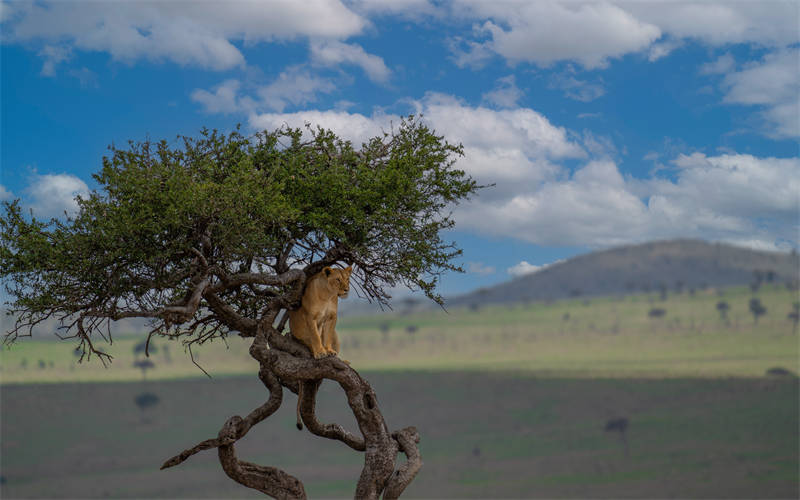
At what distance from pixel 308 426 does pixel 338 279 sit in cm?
285

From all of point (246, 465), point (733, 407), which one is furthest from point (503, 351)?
point (246, 465)

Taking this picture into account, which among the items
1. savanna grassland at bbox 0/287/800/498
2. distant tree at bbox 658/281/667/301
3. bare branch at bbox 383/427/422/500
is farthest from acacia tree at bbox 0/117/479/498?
distant tree at bbox 658/281/667/301

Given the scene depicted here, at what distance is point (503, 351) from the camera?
348 ft

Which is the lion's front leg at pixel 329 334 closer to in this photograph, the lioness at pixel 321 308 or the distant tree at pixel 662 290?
the lioness at pixel 321 308

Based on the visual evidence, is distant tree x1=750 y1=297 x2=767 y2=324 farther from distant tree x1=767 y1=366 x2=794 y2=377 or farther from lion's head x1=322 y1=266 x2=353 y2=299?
lion's head x1=322 y1=266 x2=353 y2=299

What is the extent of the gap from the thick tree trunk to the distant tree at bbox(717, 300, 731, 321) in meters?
99.3

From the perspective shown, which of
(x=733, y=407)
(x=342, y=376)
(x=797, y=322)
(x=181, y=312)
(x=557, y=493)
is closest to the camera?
(x=181, y=312)

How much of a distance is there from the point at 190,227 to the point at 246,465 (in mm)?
4406

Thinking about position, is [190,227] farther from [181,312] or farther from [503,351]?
[503,351]

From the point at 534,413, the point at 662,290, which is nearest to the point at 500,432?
the point at 534,413

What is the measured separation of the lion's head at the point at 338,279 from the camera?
13.0 metres

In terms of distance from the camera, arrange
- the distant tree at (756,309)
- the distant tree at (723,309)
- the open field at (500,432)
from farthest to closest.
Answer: the distant tree at (723,309), the distant tree at (756,309), the open field at (500,432)

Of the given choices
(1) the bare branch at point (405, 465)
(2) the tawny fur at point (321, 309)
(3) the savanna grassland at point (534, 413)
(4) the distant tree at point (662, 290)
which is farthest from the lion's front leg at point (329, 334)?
(4) the distant tree at point (662, 290)

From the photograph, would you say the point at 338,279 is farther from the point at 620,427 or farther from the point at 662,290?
the point at 662,290
